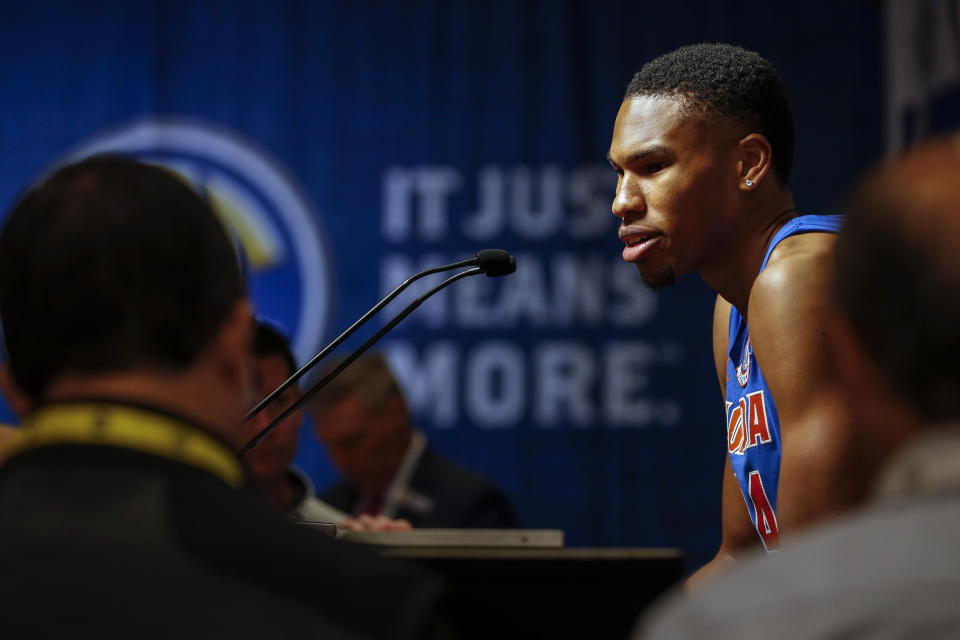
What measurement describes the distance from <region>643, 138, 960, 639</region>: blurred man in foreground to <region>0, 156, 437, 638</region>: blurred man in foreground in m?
0.24

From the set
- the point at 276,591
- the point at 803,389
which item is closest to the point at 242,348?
the point at 276,591

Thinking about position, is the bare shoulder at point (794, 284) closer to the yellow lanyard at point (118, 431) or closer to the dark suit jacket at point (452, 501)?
the yellow lanyard at point (118, 431)

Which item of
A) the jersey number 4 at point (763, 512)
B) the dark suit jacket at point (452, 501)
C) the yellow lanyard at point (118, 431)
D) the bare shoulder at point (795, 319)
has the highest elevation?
the yellow lanyard at point (118, 431)

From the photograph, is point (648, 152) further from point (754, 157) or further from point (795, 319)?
point (795, 319)

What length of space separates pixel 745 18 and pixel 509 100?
1.00m

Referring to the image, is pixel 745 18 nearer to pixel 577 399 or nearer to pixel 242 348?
pixel 577 399

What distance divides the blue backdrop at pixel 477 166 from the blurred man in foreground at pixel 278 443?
145cm

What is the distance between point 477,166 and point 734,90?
8.30 feet

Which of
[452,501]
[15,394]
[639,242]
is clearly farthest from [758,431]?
[452,501]

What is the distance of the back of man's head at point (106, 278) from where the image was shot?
775 mm

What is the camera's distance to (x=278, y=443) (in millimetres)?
2762

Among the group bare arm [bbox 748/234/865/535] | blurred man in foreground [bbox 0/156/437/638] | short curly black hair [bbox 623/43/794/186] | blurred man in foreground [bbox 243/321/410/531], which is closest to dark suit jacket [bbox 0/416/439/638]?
blurred man in foreground [bbox 0/156/437/638]

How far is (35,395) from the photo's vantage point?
0.83m

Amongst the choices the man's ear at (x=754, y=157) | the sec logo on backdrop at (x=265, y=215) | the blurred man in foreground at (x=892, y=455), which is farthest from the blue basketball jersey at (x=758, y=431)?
the sec logo on backdrop at (x=265, y=215)
